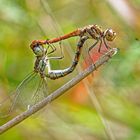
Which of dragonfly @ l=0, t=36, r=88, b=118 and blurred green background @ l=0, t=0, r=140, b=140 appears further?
blurred green background @ l=0, t=0, r=140, b=140

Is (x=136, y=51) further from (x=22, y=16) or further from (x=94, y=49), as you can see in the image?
(x=22, y=16)

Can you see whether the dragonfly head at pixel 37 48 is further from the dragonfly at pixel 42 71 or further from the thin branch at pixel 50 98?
the thin branch at pixel 50 98

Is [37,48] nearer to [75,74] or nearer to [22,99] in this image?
[22,99]

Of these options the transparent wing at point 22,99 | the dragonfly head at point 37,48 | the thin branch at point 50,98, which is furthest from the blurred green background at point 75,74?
the thin branch at point 50,98

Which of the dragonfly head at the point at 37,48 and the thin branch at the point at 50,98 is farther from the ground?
the dragonfly head at the point at 37,48

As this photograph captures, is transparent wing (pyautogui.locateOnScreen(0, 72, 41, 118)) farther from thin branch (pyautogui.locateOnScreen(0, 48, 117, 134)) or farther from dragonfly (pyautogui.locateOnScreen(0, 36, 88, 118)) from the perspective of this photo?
thin branch (pyautogui.locateOnScreen(0, 48, 117, 134))

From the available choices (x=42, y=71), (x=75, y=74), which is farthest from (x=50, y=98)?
(x=75, y=74)

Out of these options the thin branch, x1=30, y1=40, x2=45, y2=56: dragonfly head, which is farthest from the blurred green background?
the thin branch
